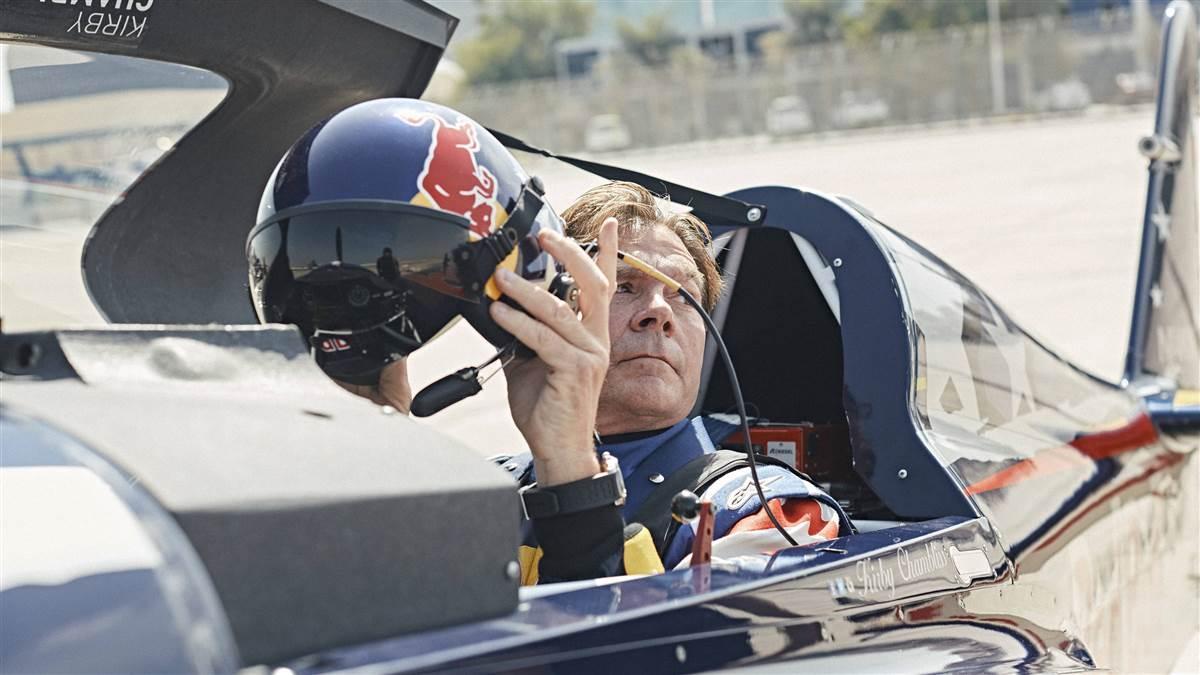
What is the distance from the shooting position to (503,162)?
75.2 inches

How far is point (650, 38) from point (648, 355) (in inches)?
3540

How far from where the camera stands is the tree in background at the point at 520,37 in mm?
94875

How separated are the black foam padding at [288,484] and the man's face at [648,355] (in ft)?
3.81

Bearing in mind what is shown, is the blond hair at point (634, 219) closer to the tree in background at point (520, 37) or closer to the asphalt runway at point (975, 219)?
the asphalt runway at point (975, 219)

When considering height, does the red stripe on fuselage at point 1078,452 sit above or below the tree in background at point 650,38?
above

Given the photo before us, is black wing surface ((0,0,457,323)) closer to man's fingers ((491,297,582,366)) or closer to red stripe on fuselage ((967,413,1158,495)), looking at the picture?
man's fingers ((491,297,582,366))

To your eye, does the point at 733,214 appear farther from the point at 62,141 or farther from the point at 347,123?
the point at 62,141

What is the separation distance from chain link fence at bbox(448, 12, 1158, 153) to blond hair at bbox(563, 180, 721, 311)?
4668 cm

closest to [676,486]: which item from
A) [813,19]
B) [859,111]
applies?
[859,111]

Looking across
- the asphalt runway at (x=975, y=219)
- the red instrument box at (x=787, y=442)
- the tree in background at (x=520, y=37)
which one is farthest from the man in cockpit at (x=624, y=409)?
the tree in background at (x=520, y=37)

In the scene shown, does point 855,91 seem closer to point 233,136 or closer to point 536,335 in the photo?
point 233,136

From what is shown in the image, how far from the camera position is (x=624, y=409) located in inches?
103

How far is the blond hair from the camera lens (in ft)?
9.01

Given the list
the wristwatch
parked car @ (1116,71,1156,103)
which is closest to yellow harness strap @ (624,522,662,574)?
the wristwatch
